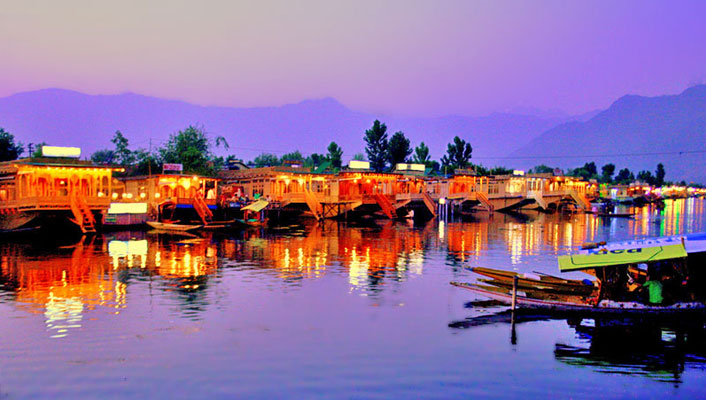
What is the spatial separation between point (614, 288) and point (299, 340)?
10.3 m

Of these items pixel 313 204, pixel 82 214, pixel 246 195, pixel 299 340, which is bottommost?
pixel 299 340

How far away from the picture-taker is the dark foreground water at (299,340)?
12258 mm

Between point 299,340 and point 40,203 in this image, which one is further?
point 40,203

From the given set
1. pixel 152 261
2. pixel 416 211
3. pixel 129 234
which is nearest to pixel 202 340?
pixel 152 261

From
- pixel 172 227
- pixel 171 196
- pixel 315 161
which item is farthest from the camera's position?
pixel 315 161

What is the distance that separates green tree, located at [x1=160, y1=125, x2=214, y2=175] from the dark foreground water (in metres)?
43.0

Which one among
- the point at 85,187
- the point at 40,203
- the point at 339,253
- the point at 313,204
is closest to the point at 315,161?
the point at 313,204

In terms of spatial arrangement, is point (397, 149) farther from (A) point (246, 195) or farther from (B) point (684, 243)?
(B) point (684, 243)

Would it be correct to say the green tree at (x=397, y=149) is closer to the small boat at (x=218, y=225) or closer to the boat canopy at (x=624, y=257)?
the small boat at (x=218, y=225)

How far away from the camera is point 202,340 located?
15.1m

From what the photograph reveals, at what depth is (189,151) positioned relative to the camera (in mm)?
70500

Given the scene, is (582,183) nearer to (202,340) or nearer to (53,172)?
(53,172)

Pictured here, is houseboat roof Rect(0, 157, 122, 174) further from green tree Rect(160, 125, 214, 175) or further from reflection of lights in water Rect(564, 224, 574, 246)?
reflection of lights in water Rect(564, 224, 574, 246)

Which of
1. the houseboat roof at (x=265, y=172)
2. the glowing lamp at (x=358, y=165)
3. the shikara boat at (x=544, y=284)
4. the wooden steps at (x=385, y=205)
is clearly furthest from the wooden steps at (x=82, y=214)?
the glowing lamp at (x=358, y=165)
